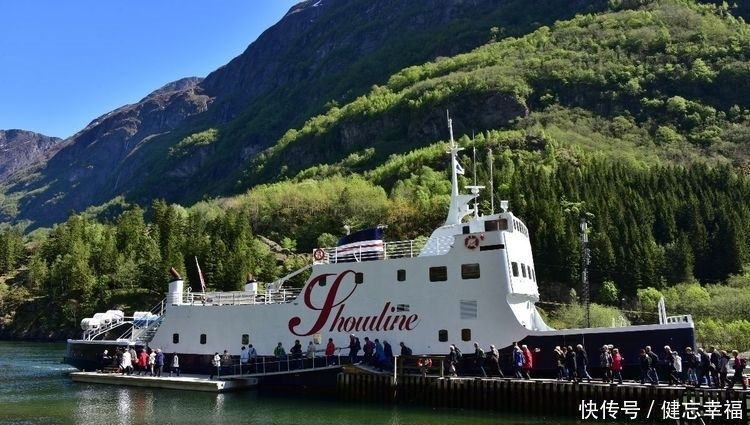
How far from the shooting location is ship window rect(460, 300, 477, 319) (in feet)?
81.0

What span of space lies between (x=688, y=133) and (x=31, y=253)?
113 metres

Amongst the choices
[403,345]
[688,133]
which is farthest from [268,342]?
[688,133]

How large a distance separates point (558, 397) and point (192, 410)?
512 inches

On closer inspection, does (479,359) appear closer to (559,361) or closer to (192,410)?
(559,361)

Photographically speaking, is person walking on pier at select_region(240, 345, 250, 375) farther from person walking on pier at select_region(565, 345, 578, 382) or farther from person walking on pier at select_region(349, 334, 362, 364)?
person walking on pier at select_region(565, 345, 578, 382)

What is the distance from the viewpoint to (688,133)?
117 meters

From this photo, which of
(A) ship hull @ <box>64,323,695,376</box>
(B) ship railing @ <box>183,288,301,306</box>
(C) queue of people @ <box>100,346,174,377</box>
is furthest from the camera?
(C) queue of people @ <box>100,346,174,377</box>

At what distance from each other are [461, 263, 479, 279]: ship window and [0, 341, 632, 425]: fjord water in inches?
196

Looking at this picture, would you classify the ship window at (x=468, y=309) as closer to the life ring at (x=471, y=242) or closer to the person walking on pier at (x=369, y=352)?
the life ring at (x=471, y=242)

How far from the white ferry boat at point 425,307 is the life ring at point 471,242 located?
0.13 ft

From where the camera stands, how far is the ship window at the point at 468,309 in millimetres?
24703

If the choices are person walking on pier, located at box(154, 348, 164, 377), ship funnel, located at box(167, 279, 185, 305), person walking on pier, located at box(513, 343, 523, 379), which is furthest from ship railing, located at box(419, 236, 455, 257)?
person walking on pier, located at box(154, 348, 164, 377)

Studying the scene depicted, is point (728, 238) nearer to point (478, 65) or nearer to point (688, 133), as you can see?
point (688, 133)

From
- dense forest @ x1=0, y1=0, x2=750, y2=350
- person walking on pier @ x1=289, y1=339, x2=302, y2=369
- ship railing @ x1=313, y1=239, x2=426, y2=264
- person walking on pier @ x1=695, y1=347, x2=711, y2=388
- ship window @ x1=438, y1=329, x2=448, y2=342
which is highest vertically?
dense forest @ x1=0, y1=0, x2=750, y2=350
